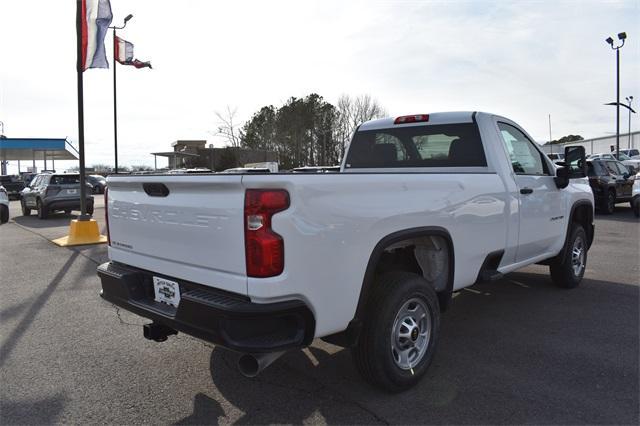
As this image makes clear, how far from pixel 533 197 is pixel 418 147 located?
4.00 ft

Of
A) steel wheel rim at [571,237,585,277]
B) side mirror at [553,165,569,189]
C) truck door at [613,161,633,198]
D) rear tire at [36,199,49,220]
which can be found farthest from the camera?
rear tire at [36,199,49,220]

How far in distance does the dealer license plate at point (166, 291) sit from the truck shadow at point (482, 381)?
2.33 feet

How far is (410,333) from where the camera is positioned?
11.0 feet

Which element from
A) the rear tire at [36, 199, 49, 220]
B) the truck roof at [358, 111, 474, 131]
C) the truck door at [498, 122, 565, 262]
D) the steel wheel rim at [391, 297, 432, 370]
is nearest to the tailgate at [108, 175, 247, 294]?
the steel wheel rim at [391, 297, 432, 370]

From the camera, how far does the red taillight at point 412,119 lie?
16.0 ft

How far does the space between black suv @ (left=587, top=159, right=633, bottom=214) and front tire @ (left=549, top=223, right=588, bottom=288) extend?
33.0 ft

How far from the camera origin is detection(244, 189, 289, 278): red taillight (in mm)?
2570

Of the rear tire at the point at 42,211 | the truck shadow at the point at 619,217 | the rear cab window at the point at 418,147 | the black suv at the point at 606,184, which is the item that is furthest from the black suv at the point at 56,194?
the black suv at the point at 606,184

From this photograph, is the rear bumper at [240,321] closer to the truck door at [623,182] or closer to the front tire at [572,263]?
the front tire at [572,263]

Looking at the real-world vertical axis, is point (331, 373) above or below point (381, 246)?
below

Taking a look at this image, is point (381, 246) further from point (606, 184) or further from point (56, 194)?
point (56, 194)

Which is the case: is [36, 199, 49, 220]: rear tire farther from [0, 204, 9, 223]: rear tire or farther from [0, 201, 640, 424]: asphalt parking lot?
[0, 201, 640, 424]: asphalt parking lot

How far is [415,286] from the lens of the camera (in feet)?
10.9

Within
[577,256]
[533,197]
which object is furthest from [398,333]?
[577,256]
